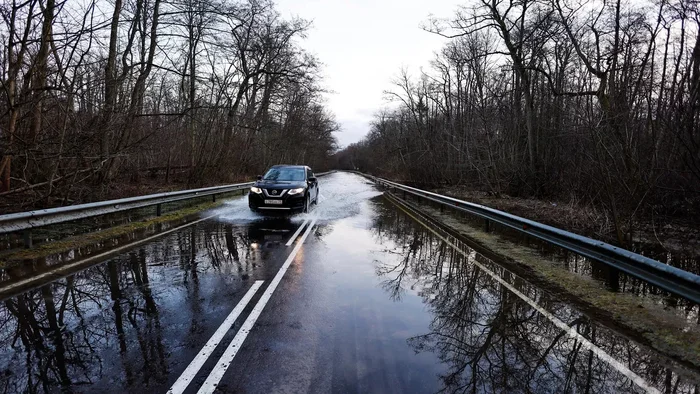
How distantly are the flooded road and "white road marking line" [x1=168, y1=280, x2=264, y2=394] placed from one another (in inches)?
0.7

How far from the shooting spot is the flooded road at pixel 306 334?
123 inches

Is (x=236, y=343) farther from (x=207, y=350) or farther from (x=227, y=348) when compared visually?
(x=207, y=350)

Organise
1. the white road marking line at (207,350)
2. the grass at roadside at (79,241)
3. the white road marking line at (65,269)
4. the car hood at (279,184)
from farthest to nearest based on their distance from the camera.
Result: the car hood at (279,184) → the grass at roadside at (79,241) → the white road marking line at (65,269) → the white road marking line at (207,350)

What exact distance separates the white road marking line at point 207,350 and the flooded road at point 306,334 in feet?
0.06

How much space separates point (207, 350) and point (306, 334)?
996 mm

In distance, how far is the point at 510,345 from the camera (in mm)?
3836

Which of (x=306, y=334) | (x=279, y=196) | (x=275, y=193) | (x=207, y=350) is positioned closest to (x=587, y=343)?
(x=306, y=334)

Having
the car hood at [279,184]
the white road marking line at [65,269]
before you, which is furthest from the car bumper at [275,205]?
the white road marking line at [65,269]

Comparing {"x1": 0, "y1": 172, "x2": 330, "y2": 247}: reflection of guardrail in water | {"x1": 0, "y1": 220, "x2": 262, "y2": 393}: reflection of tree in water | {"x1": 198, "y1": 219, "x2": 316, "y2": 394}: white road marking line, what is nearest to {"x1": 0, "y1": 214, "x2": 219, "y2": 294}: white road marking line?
{"x1": 0, "y1": 220, "x2": 262, "y2": 393}: reflection of tree in water

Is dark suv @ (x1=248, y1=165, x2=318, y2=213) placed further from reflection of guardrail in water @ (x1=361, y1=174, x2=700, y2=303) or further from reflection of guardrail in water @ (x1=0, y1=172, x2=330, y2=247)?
reflection of guardrail in water @ (x1=361, y1=174, x2=700, y2=303)

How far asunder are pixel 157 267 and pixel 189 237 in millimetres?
2848

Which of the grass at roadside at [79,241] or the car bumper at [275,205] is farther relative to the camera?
the car bumper at [275,205]

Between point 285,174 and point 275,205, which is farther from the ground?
point 285,174

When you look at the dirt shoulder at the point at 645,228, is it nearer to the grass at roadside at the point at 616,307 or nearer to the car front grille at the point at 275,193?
the grass at roadside at the point at 616,307
